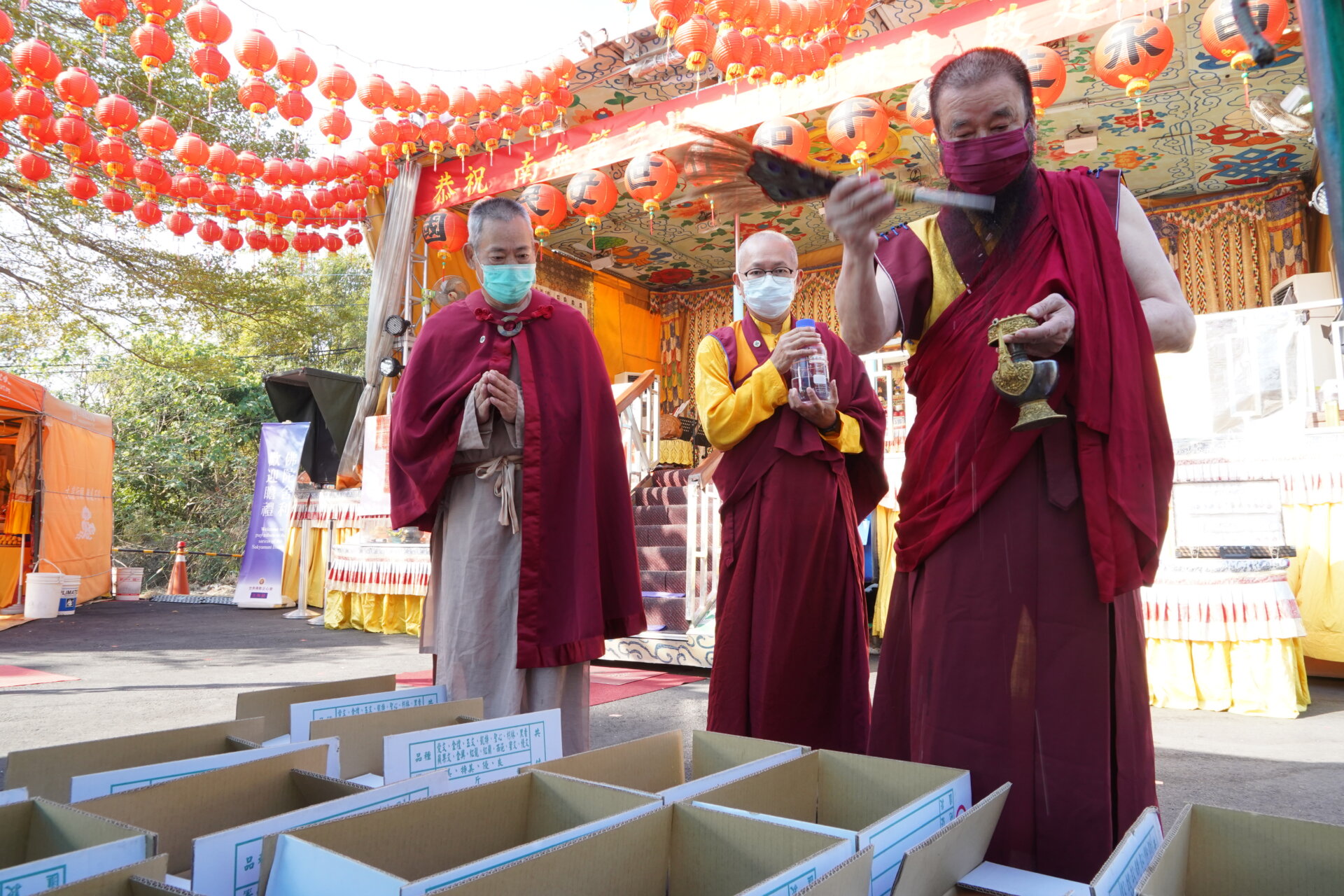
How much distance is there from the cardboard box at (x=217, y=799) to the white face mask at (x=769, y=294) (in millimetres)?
1860

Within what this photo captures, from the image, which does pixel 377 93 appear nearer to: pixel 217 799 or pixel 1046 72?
pixel 1046 72

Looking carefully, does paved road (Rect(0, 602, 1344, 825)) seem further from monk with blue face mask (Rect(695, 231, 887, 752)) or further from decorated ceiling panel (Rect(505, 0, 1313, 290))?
decorated ceiling panel (Rect(505, 0, 1313, 290))

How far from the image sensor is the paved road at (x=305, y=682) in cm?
284

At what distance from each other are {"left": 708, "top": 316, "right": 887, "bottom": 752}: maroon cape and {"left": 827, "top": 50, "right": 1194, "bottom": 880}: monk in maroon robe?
0.79 m

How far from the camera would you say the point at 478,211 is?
234 centimetres

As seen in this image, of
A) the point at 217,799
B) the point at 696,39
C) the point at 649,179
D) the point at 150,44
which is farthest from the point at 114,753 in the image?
the point at 150,44

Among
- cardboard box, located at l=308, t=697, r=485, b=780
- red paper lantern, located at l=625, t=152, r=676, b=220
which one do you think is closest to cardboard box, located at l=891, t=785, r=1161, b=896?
cardboard box, located at l=308, t=697, r=485, b=780

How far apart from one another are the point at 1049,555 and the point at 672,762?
65 cm

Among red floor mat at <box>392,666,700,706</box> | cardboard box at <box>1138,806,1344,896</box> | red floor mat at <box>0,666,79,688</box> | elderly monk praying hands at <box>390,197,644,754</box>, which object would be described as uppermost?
elderly monk praying hands at <box>390,197,644,754</box>

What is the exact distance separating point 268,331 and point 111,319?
80.8 inches

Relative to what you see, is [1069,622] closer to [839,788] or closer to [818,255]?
[839,788]

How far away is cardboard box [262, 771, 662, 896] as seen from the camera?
0.67 meters

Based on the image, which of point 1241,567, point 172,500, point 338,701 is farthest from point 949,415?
point 172,500

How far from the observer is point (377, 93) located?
7625 millimetres
